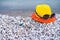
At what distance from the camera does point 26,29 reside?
2.23m

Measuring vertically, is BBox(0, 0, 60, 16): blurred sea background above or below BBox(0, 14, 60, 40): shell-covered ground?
above

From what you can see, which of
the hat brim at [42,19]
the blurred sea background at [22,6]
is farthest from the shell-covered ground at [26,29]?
the blurred sea background at [22,6]

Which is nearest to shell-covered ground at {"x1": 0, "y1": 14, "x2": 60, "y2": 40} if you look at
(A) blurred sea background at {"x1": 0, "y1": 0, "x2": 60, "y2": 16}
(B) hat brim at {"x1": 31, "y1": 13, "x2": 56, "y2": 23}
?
(B) hat brim at {"x1": 31, "y1": 13, "x2": 56, "y2": 23}

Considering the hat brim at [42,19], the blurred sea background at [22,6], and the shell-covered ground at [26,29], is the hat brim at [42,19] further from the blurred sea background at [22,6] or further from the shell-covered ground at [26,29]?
the blurred sea background at [22,6]

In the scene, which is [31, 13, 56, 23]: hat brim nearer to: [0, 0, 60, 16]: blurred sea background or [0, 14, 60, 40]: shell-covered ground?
[0, 14, 60, 40]: shell-covered ground

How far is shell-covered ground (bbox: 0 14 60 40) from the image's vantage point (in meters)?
2.09

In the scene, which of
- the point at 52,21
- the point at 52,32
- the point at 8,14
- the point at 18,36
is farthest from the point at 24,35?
the point at 8,14

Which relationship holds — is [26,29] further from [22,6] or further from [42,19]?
[22,6]

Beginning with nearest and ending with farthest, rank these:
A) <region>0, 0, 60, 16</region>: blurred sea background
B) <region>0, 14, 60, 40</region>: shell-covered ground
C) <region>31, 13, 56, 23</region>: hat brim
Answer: <region>0, 14, 60, 40</region>: shell-covered ground, <region>31, 13, 56, 23</region>: hat brim, <region>0, 0, 60, 16</region>: blurred sea background

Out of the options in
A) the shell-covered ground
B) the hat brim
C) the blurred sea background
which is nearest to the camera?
the shell-covered ground

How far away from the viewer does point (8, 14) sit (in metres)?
2.67

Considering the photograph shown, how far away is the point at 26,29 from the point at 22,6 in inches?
25.4

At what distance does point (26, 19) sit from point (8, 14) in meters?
0.30

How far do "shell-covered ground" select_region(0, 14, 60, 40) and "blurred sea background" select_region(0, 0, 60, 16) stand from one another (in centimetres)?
25
